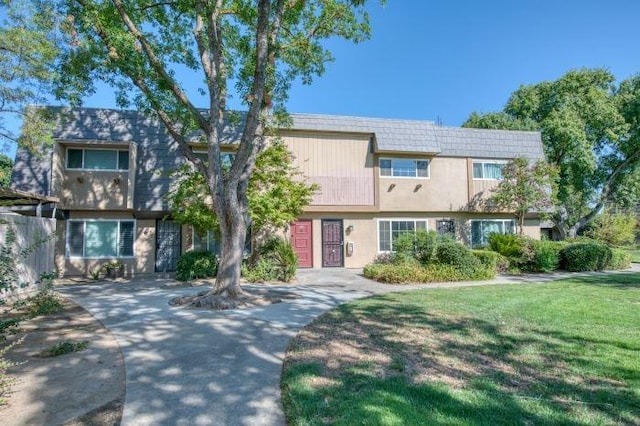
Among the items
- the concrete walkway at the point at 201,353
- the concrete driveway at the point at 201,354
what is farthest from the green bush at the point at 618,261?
the concrete driveway at the point at 201,354

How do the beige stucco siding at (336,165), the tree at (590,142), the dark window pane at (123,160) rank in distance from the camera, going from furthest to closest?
1. the tree at (590,142)
2. the beige stucco siding at (336,165)
3. the dark window pane at (123,160)

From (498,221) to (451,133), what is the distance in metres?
5.07

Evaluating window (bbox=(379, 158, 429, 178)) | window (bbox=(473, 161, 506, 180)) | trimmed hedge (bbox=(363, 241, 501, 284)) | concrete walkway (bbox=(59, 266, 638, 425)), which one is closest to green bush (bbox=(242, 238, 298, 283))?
concrete walkway (bbox=(59, 266, 638, 425))

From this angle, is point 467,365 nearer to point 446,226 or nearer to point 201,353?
point 201,353

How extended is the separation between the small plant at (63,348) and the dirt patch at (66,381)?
75 mm

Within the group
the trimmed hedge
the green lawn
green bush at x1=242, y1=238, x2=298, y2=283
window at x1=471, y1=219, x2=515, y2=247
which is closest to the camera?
the trimmed hedge

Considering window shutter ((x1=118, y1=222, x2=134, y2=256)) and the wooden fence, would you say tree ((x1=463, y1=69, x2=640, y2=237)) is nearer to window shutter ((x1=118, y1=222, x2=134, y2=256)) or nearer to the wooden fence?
window shutter ((x1=118, y1=222, x2=134, y2=256))

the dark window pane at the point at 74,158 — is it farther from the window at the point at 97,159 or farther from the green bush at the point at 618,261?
Result: the green bush at the point at 618,261

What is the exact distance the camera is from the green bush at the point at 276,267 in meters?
13.4

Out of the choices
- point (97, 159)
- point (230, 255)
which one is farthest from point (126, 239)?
point (230, 255)

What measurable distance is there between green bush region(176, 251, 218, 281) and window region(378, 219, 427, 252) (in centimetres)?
774

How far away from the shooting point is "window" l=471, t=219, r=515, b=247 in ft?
63.1

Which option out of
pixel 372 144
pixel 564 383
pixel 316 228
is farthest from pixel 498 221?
pixel 564 383

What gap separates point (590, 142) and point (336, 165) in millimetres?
17851
